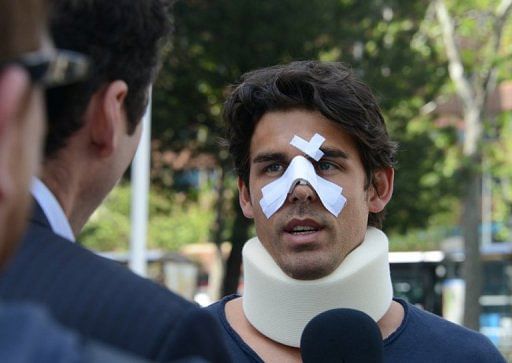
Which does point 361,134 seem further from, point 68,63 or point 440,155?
point 440,155

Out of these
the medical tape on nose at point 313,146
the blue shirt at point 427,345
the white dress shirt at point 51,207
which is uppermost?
the white dress shirt at point 51,207

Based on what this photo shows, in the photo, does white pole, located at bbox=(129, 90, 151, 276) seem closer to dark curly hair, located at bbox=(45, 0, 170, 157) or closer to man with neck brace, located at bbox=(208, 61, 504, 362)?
man with neck brace, located at bbox=(208, 61, 504, 362)

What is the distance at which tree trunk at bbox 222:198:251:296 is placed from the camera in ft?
65.3

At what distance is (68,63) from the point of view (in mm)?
1363

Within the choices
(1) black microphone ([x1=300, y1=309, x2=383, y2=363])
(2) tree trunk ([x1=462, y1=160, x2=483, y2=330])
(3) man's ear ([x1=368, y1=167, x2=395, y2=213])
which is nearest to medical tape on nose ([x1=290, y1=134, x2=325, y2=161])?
(3) man's ear ([x1=368, y1=167, x2=395, y2=213])

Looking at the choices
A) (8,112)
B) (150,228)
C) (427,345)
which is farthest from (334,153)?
(150,228)

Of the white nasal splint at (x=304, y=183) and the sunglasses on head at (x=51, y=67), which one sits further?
the white nasal splint at (x=304, y=183)

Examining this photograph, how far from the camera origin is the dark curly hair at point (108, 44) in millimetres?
1752

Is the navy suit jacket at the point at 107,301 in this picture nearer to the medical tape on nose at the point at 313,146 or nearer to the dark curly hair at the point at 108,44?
the dark curly hair at the point at 108,44

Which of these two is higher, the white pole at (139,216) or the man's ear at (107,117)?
the man's ear at (107,117)

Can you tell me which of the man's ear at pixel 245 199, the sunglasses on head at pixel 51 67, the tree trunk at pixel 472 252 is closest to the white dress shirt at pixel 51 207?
the sunglasses on head at pixel 51 67

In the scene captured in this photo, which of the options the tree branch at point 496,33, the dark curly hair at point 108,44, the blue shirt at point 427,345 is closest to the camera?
the dark curly hair at point 108,44

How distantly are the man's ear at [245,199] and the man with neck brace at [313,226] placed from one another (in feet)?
0.32

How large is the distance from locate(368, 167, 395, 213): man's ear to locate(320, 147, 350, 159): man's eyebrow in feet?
0.53
